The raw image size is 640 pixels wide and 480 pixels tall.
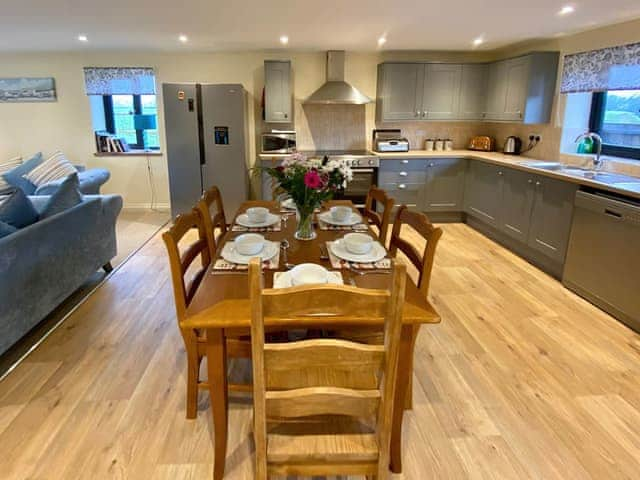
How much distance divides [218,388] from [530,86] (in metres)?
4.53

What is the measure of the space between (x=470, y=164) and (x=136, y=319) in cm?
413

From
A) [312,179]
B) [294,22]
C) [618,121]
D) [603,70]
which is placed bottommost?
[312,179]

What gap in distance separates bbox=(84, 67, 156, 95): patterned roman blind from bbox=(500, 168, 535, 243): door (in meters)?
4.49

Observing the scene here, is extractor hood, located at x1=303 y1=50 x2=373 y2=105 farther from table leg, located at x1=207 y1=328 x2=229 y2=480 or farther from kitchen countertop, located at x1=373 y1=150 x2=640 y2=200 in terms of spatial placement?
table leg, located at x1=207 y1=328 x2=229 y2=480

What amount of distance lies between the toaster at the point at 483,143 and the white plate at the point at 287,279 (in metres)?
4.74

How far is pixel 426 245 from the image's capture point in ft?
6.01

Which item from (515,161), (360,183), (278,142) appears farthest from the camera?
(278,142)

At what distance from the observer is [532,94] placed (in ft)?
15.4

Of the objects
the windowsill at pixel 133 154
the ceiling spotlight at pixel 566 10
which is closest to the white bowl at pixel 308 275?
the ceiling spotlight at pixel 566 10

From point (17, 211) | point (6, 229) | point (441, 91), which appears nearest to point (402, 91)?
point (441, 91)

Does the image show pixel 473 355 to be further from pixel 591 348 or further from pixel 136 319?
pixel 136 319

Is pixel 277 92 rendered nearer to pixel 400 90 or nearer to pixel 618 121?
pixel 400 90

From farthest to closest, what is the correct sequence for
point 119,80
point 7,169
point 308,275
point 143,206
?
point 143,206, point 119,80, point 7,169, point 308,275

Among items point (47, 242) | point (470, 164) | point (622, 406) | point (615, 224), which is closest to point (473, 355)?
point (622, 406)
